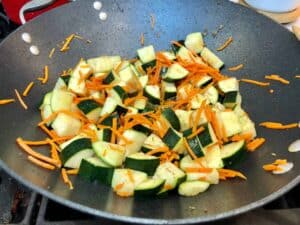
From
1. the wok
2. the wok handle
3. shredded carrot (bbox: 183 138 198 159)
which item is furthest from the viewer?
the wok handle

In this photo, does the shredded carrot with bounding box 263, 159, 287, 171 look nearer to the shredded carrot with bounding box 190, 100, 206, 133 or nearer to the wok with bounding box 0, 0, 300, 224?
the wok with bounding box 0, 0, 300, 224

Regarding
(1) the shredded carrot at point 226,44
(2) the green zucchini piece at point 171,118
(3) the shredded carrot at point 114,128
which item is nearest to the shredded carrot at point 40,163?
(3) the shredded carrot at point 114,128

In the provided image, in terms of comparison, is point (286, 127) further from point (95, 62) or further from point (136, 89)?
point (95, 62)

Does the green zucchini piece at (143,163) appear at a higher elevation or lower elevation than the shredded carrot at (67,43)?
lower

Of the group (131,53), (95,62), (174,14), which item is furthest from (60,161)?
(174,14)

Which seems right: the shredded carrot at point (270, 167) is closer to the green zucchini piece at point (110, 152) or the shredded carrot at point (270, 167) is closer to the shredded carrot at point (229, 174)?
the shredded carrot at point (229, 174)

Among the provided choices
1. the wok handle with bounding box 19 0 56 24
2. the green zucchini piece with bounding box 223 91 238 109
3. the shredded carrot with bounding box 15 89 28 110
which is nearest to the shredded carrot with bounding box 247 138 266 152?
the green zucchini piece with bounding box 223 91 238 109

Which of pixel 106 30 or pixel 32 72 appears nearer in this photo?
pixel 32 72
